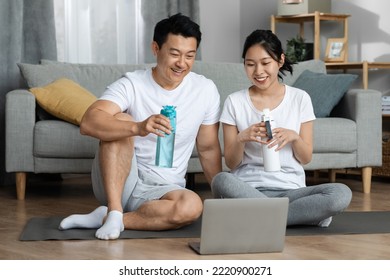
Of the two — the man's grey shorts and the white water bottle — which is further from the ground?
the white water bottle

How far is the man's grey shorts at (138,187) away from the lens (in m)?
3.03

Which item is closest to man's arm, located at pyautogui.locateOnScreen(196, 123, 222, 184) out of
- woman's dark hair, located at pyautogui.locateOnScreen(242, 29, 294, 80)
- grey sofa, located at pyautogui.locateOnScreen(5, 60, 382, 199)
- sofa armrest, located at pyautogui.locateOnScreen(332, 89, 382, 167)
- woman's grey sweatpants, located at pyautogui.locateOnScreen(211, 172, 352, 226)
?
woman's grey sweatpants, located at pyautogui.locateOnScreen(211, 172, 352, 226)

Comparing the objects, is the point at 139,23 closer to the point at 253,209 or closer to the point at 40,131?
the point at 40,131

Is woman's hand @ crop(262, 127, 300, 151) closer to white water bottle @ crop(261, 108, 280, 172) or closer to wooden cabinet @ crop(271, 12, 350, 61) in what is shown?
white water bottle @ crop(261, 108, 280, 172)

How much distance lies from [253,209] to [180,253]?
0.29 m

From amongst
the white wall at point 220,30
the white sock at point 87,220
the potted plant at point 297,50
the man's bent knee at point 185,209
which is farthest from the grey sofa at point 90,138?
the white wall at point 220,30

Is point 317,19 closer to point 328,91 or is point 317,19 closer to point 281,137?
point 328,91

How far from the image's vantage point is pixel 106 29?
568 centimetres

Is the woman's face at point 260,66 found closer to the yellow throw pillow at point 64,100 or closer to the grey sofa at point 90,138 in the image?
the grey sofa at point 90,138

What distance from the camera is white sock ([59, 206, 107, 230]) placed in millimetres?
3008

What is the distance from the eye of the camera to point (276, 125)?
309 centimetres

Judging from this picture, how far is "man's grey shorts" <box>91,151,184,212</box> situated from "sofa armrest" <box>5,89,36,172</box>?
1180 mm

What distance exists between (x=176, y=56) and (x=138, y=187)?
52 cm

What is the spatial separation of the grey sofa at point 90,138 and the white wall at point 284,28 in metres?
0.77
